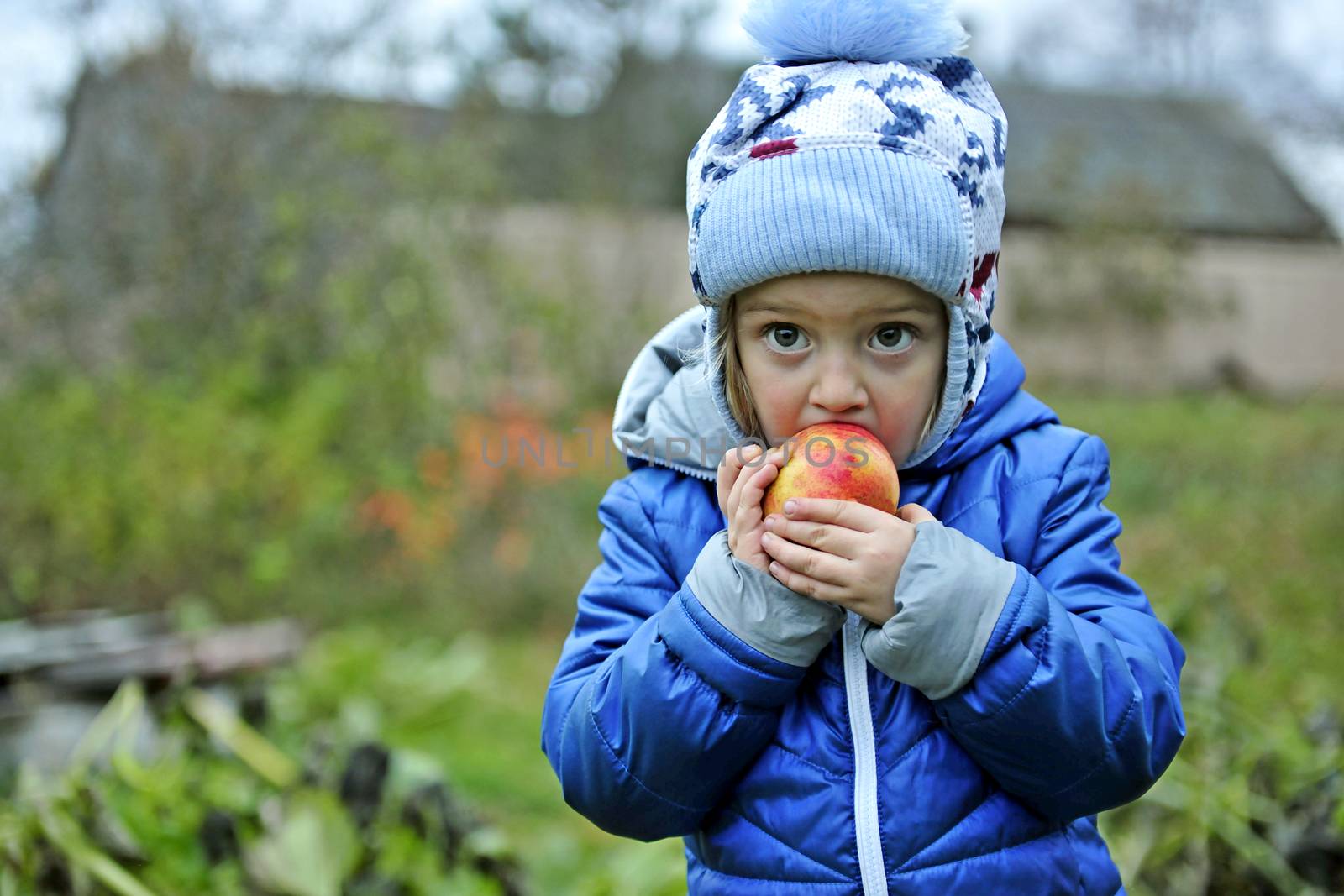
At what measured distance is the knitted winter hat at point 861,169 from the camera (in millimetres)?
1327

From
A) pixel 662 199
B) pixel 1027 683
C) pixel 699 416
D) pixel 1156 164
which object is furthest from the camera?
pixel 1156 164

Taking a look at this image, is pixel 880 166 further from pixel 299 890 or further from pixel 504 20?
pixel 504 20

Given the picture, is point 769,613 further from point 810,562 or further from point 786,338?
point 786,338

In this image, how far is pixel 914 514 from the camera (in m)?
1.38

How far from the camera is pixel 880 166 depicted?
4.42 feet

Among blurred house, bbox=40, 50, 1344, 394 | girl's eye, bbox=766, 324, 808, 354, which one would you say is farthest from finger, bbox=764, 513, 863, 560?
blurred house, bbox=40, 50, 1344, 394

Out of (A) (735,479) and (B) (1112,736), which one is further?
(A) (735,479)

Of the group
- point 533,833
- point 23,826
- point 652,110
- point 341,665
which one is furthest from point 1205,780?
point 652,110

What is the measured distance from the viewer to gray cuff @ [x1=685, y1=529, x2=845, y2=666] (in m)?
1.32

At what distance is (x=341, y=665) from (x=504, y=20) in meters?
9.18

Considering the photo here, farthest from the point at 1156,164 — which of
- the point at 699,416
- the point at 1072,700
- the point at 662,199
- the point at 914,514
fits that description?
the point at 1072,700

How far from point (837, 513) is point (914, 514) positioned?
0.12 metres

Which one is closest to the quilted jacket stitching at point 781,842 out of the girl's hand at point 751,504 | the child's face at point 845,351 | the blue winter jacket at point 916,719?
the blue winter jacket at point 916,719

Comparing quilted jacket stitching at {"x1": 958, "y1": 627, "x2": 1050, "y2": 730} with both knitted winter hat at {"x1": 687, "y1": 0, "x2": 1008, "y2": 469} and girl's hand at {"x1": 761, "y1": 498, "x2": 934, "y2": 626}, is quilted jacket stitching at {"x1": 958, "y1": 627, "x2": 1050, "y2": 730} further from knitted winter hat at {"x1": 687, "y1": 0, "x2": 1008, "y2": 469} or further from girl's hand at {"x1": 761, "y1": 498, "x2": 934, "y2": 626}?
knitted winter hat at {"x1": 687, "y1": 0, "x2": 1008, "y2": 469}
